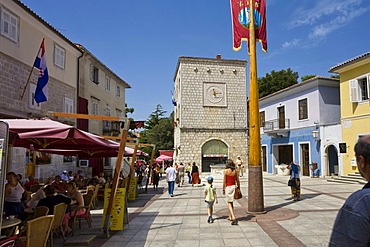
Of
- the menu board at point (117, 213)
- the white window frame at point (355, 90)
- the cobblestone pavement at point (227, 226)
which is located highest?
the white window frame at point (355, 90)

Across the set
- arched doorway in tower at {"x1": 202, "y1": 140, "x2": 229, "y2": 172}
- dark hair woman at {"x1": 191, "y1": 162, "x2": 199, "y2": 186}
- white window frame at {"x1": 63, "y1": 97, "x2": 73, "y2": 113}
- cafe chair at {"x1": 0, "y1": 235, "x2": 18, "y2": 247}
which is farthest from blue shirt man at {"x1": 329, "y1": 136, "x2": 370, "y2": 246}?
arched doorway in tower at {"x1": 202, "y1": 140, "x2": 229, "y2": 172}

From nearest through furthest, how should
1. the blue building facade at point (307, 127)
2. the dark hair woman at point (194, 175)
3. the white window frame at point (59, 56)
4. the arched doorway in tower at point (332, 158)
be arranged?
the white window frame at point (59, 56) < the dark hair woman at point (194, 175) < the blue building facade at point (307, 127) < the arched doorway in tower at point (332, 158)

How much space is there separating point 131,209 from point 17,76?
7414 millimetres

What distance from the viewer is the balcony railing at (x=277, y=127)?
2474 cm

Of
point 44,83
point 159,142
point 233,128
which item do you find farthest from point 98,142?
point 159,142

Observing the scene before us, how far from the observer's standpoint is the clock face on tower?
28.2m

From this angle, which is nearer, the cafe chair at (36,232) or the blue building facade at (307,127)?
the cafe chair at (36,232)

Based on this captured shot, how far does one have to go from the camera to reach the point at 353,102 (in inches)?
711

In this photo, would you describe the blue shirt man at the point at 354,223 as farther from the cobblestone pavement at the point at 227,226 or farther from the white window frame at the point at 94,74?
the white window frame at the point at 94,74

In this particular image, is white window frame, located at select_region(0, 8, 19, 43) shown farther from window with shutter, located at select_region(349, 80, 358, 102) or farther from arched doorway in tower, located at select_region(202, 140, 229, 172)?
arched doorway in tower, located at select_region(202, 140, 229, 172)

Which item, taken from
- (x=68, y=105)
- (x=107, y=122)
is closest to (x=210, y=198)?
(x=68, y=105)

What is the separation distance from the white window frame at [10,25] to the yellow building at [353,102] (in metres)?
17.5

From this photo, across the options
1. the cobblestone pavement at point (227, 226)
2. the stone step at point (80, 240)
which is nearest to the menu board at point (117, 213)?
the cobblestone pavement at point (227, 226)

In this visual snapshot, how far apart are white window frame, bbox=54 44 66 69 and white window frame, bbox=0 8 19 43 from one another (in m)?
3.24
